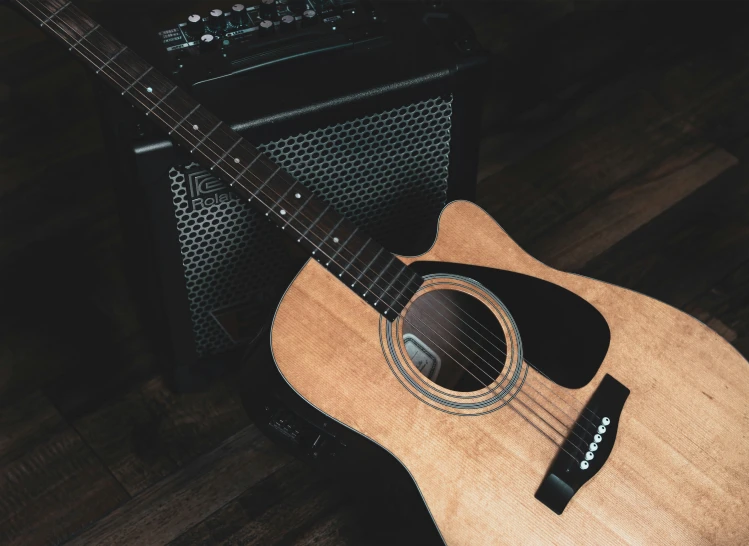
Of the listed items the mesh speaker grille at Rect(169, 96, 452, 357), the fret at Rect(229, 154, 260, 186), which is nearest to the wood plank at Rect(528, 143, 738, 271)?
the mesh speaker grille at Rect(169, 96, 452, 357)

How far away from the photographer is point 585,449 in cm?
108

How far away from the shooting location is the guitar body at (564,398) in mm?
1062

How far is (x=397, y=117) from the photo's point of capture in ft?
4.01

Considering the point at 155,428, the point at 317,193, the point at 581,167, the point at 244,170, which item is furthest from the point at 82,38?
the point at 581,167

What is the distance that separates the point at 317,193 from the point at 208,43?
0.24 m

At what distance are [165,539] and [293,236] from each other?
1.60ft

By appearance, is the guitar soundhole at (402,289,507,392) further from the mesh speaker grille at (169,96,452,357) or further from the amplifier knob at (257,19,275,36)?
the amplifier knob at (257,19,275,36)

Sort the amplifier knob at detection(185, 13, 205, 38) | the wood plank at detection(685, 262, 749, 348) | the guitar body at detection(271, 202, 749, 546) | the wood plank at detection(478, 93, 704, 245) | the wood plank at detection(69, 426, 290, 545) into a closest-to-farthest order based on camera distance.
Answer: the guitar body at detection(271, 202, 749, 546)
the amplifier knob at detection(185, 13, 205, 38)
the wood plank at detection(69, 426, 290, 545)
the wood plank at detection(685, 262, 749, 348)
the wood plank at detection(478, 93, 704, 245)

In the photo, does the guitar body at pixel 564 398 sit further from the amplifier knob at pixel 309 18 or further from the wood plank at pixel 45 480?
the wood plank at pixel 45 480

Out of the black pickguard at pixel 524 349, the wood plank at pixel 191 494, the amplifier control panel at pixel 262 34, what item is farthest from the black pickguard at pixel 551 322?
the wood plank at pixel 191 494

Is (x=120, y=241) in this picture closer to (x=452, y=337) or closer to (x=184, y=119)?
(x=184, y=119)

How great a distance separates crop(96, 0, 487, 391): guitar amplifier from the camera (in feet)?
3.76

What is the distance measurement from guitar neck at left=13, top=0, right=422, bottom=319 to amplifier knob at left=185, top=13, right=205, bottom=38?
0.09 meters

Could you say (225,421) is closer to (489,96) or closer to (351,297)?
(351,297)
